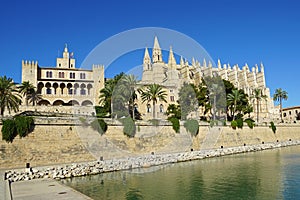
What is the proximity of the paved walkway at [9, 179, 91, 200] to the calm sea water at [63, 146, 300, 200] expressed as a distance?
5.26 feet

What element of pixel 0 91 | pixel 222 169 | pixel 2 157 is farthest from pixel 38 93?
pixel 222 169

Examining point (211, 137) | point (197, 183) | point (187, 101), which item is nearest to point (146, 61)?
point (187, 101)

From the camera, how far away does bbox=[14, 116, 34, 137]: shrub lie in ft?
75.5

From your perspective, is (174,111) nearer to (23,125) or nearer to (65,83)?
(65,83)

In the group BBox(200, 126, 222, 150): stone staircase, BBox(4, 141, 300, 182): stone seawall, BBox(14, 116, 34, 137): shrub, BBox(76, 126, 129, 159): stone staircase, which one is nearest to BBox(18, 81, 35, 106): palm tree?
BBox(76, 126, 129, 159): stone staircase

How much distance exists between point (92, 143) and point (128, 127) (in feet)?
15.0

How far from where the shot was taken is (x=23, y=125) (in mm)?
23172

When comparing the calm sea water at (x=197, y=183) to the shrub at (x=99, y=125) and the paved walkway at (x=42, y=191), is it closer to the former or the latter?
the paved walkway at (x=42, y=191)

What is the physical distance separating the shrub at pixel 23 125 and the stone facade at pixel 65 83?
28.8 m

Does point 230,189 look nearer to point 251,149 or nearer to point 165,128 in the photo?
point 165,128

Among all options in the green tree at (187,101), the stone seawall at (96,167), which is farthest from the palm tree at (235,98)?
the stone seawall at (96,167)

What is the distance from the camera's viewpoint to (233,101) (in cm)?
5031

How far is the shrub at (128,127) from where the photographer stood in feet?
99.1

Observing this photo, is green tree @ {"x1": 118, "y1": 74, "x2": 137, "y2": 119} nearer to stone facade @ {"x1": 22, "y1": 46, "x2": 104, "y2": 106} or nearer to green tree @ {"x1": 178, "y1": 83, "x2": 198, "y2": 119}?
green tree @ {"x1": 178, "y1": 83, "x2": 198, "y2": 119}
